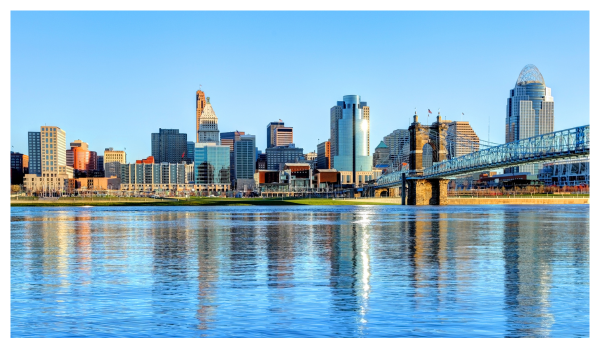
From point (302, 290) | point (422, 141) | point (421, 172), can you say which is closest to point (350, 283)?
point (302, 290)

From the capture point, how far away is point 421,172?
13788 centimetres

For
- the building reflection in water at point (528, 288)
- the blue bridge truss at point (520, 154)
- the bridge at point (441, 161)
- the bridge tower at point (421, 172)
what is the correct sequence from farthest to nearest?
the bridge tower at point (421, 172), the bridge at point (441, 161), the blue bridge truss at point (520, 154), the building reflection in water at point (528, 288)

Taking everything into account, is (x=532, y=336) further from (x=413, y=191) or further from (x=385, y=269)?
(x=413, y=191)

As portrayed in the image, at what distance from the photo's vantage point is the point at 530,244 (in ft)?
112

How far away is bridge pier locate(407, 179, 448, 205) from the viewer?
5285 inches

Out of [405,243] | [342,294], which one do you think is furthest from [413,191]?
[342,294]

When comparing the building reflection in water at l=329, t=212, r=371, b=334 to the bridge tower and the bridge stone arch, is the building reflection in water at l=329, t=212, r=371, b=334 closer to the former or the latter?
the bridge tower

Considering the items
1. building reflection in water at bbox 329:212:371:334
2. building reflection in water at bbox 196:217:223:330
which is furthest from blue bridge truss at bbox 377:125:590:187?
building reflection in water at bbox 196:217:223:330

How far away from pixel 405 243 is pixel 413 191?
337 feet

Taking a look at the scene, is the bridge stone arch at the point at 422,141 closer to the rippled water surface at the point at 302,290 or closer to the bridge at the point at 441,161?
the bridge at the point at 441,161

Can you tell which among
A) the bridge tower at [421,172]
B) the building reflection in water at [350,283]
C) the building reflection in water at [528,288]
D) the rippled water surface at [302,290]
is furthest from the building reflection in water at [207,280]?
the bridge tower at [421,172]

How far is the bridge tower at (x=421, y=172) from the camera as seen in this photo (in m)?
135

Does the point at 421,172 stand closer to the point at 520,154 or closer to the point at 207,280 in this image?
the point at 520,154

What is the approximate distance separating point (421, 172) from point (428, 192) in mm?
4755
